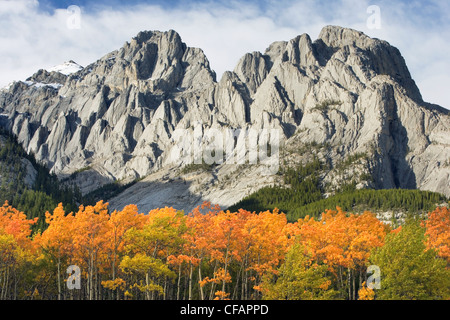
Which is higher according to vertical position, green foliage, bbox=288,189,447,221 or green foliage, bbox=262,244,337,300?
green foliage, bbox=288,189,447,221

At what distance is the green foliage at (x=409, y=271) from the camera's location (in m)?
41.1

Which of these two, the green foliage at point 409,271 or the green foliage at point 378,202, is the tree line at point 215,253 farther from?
the green foliage at point 378,202

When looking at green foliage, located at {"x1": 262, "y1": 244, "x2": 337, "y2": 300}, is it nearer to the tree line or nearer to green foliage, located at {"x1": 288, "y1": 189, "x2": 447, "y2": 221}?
the tree line

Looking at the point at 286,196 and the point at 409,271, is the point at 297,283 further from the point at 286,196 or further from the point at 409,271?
the point at 286,196

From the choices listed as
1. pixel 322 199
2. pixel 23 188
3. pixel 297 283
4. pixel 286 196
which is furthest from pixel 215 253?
pixel 286 196

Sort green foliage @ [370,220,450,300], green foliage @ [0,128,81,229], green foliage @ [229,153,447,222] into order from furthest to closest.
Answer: green foliage @ [229,153,447,222] → green foliage @ [0,128,81,229] → green foliage @ [370,220,450,300]

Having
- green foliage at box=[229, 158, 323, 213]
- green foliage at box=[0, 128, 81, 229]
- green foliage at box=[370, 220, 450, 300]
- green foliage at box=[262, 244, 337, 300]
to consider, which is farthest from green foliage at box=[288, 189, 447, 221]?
green foliage at box=[370, 220, 450, 300]

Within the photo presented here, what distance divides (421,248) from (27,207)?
10677 centimetres

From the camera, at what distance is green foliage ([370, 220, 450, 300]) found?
4106 centimetres

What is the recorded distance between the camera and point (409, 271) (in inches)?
1639

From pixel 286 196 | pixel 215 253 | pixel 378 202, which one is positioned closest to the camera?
pixel 215 253

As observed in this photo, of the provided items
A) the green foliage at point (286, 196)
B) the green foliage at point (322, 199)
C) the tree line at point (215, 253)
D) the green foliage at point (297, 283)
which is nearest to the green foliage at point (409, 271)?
the tree line at point (215, 253)
